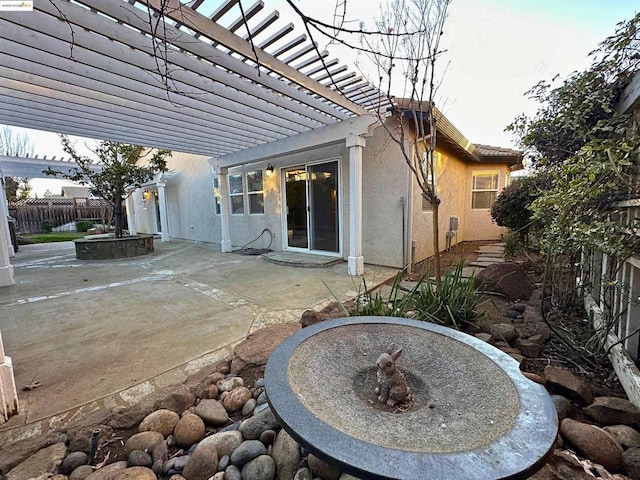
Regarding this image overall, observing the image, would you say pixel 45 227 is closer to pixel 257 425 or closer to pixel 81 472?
pixel 81 472

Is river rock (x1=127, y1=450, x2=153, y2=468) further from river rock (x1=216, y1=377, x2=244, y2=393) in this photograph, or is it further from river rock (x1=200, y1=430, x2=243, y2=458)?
river rock (x1=216, y1=377, x2=244, y2=393)

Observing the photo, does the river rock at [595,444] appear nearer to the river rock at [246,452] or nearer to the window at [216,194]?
the river rock at [246,452]

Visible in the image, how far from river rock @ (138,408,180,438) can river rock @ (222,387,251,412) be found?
275 millimetres

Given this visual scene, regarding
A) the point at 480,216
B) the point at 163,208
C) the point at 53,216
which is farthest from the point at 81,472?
the point at 53,216

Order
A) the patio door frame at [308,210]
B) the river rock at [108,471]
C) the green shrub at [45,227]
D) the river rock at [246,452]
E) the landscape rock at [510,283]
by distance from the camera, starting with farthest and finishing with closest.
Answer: the green shrub at [45,227] < the patio door frame at [308,210] < the landscape rock at [510,283] < the river rock at [246,452] < the river rock at [108,471]

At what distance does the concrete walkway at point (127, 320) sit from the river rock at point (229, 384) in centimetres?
33

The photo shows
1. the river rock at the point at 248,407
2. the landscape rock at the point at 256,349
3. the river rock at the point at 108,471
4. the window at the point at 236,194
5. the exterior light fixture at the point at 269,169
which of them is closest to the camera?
the river rock at the point at 108,471

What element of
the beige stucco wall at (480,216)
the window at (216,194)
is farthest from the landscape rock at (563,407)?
the window at (216,194)

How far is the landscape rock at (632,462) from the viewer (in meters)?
1.08

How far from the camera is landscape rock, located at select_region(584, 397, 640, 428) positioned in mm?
1334

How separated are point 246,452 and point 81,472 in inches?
29.1

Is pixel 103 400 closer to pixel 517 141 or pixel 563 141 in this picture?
pixel 563 141

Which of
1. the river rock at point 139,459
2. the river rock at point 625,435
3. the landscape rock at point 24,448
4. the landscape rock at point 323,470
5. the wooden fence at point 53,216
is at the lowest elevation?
the river rock at point 139,459

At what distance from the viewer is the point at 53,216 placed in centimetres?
1574
